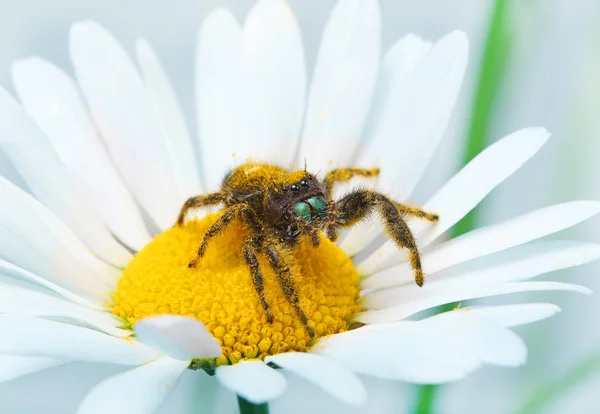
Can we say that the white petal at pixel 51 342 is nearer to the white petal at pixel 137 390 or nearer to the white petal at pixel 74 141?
the white petal at pixel 137 390

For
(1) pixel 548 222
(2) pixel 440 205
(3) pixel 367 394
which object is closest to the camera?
(3) pixel 367 394

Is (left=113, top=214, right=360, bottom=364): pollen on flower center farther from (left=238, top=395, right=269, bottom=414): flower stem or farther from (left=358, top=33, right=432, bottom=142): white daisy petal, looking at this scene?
(left=358, top=33, right=432, bottom=142): white daisy petal

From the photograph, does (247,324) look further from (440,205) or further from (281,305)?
(440,205)

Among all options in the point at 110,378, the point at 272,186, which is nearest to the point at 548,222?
the point at 272,186

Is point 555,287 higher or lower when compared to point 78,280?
lower

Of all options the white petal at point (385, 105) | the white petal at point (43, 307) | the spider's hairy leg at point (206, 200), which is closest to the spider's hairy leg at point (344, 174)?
the white petal at point (385, 105)

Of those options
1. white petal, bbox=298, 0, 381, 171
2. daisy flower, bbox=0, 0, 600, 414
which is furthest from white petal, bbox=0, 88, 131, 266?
white petal, bbox=298, 0, 381, 171
